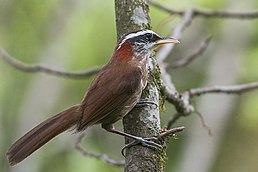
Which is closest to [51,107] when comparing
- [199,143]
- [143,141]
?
[199,143]

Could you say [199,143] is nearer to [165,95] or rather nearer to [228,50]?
[228,50]

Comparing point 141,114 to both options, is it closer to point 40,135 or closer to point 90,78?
point 40,135

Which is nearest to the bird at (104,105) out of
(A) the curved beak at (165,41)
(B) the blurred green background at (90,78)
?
(A) the curved beak at (165,41)

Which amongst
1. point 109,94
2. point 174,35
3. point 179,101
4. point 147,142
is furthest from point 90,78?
point 147,142

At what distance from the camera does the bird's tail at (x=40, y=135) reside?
11.3 ft

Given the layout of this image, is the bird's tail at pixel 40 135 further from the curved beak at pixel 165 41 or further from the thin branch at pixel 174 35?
the thin branch at pixel 174 35

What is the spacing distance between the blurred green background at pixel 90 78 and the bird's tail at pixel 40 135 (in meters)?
1.83

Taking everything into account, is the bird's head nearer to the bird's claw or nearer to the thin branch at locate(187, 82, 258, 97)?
the thin branch at locate(187, 82, 258, 97)

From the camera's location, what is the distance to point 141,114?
3326mm

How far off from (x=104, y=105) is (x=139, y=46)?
45 centimetres

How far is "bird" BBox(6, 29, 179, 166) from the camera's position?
345 cm

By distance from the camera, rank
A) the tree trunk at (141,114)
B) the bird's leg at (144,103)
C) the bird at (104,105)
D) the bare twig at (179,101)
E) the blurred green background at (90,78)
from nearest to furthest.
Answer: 1. the tree trunk at (141,114)
2. the bird's leg at (144,103)
3. the bird at (104,105)
4. the bare twig at (179,101)
5. the blurred green background at (90,78)

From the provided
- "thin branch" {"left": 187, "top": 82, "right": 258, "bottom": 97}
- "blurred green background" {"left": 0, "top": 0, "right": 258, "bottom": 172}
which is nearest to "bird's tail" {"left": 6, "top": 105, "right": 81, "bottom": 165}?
"thin branch" {"left": 187, "top": 82, "right": 258, "bottom": 97}

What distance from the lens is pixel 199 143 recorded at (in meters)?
5.45
